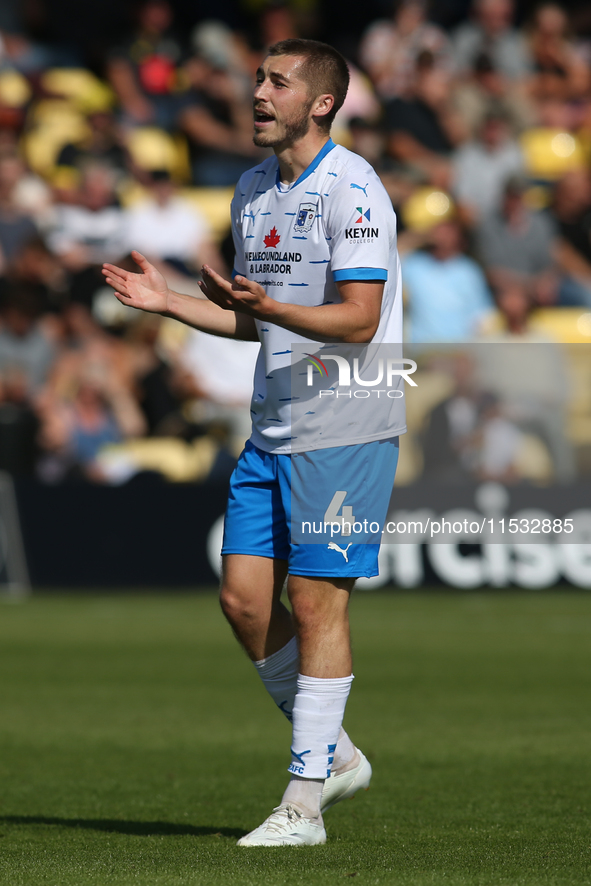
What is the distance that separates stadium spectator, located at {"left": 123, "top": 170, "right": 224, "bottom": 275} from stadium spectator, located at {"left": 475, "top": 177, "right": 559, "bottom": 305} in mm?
2840

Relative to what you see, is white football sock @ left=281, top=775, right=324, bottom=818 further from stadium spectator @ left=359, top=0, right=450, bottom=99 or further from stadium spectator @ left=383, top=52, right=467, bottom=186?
stadium spectator @ left=359, top=0, right=450, bottom=99

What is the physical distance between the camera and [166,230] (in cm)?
1469

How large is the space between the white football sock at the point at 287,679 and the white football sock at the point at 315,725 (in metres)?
0.19

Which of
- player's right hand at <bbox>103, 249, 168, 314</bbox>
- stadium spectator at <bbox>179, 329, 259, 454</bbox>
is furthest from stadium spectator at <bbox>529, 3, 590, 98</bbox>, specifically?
player's right hand at <bbox>103, 249, 168, 314</bbox>

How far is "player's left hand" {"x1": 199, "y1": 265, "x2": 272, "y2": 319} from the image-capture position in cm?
374

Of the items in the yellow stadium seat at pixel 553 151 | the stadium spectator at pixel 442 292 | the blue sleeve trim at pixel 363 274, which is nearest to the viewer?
the blue sleeve trim at pixel 363 274

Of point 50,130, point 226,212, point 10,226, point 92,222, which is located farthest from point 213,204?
point 10,226

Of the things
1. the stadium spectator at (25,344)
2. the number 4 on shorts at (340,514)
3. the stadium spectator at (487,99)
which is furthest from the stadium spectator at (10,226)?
the number 4 on shorts at (340,514)

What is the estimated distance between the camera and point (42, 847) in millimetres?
3980

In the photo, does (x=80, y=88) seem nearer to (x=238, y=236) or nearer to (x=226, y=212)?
(x=226, y=212)

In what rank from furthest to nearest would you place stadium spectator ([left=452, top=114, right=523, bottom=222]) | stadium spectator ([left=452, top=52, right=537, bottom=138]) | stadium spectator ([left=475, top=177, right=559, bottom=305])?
stadium spectator ([left=452, top=52, right=537, bottom=138]) < stadium spectator ([left=452, top=114, right=523, bottom=222]) < stadium spectator ([left=475, top=177, right=559, bottom=305])

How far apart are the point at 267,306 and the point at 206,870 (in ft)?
4.96

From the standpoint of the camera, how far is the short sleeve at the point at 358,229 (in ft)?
13.0

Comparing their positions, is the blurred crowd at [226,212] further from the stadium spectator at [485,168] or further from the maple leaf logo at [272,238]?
the maple leaf logo at [272,238]
